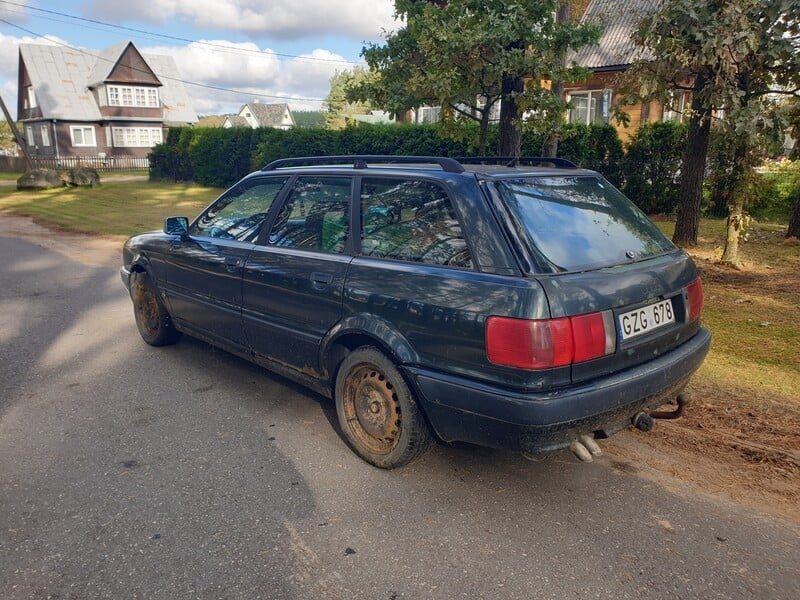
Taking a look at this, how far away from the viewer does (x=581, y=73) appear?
379 inches

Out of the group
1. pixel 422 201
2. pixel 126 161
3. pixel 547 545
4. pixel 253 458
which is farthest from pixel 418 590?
pixel 126 161

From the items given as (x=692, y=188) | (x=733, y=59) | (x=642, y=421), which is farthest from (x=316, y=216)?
(x=692, y=188)

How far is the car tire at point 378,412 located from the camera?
345 cm

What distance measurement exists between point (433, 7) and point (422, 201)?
7.09 metres

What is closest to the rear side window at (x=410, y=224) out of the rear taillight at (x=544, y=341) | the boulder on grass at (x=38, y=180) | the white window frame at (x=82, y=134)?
the rear taillight at (x=544, y=341)

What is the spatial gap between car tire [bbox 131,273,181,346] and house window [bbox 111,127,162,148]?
174 feet

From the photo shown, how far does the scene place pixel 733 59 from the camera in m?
7.81

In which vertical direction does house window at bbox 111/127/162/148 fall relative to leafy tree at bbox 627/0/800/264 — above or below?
below

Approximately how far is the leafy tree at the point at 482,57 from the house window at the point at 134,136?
49583 mm

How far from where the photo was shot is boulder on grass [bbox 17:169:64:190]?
80.9 feet

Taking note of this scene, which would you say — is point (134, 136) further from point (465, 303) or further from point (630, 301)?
point (630, 301)

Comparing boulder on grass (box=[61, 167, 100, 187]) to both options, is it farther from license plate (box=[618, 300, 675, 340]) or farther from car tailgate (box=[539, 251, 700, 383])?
license plate (box=[618, 300, 675, 340])

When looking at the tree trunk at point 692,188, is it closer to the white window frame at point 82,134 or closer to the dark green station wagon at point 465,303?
the dark green station wagon at point 465,303

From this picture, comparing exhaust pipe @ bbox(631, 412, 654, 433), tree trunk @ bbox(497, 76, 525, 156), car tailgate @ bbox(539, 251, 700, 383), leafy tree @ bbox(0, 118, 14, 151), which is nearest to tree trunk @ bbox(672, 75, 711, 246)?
tree trunk @ bbox(497, 76, 525, 156)
